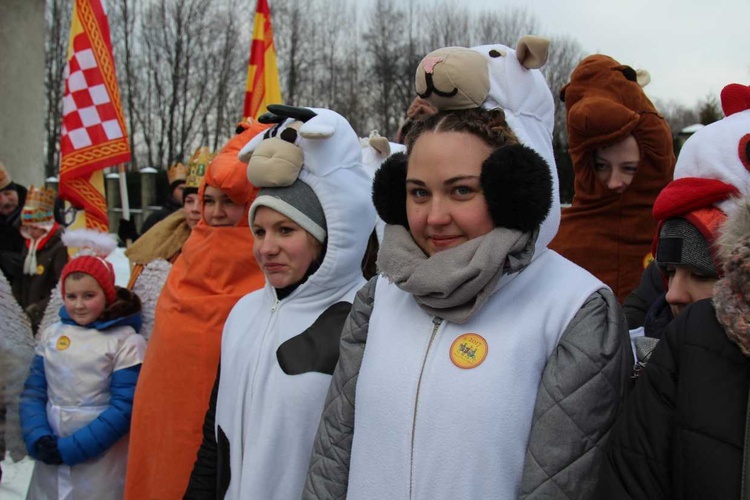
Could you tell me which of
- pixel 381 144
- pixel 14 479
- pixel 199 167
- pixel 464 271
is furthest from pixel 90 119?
pixel 464 271

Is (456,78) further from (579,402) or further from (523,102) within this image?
(579,402)

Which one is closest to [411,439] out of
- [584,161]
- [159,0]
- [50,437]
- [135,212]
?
[584,161]

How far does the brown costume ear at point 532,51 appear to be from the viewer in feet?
6.05

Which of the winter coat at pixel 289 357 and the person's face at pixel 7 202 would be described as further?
the person's face at pixel 7 202

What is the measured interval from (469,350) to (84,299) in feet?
7.43

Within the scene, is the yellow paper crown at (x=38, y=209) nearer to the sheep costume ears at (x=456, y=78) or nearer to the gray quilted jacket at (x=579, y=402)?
the sheep costume ears at (x=456, y=78)

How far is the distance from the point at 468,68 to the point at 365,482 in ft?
3.40

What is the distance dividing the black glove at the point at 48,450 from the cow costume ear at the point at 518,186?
235cm

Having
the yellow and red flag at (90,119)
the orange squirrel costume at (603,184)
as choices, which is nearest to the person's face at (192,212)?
the yellow and red flag at (90,119)

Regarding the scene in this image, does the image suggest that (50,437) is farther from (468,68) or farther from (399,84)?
(399,84)

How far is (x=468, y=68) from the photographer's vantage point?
1.75 metres

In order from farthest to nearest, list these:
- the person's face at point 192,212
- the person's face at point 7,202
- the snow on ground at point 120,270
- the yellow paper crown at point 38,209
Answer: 1. the snow on ground at point 120,270
2. the person's face at point 7,202
3. the yellow paper crown at point 38,209
4. the person's face at point 192,212

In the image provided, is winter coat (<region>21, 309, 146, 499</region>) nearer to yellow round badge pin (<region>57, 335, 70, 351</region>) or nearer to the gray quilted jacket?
yellow round badge pin (<region>57, 335, 70, 351</region>)

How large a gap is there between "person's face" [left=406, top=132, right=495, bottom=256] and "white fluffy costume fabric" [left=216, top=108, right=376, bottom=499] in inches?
26.8
